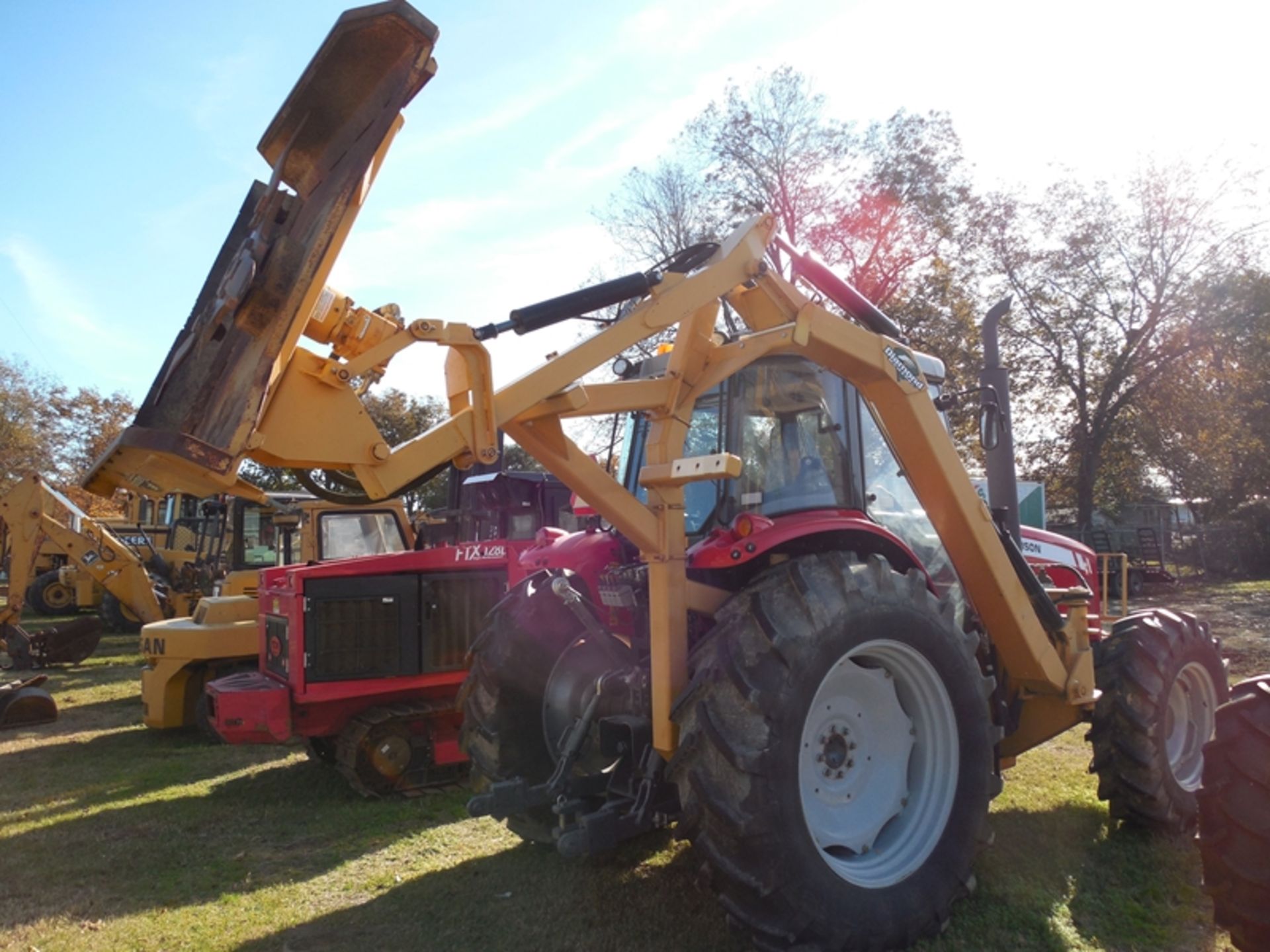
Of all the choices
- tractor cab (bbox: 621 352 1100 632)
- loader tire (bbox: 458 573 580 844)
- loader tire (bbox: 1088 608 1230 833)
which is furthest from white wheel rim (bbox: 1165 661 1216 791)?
loader tire (bbox: 458 573 580 844)

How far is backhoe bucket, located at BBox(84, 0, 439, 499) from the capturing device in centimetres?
282

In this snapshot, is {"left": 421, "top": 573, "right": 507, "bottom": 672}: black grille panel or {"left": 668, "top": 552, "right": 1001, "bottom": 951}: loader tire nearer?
{"left": 668, "top": 552, "right": 1001, "bottom": 951}: loader tire

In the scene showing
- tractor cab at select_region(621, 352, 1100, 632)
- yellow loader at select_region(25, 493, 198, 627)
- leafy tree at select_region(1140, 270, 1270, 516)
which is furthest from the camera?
leafy tree at select_region(1140, 270, 1270, 516)

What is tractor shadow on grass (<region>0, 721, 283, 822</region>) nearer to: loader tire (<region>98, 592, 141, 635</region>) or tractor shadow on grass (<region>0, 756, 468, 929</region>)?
tractor shadow on grass (<region>0, 756, 468, 929</region>)

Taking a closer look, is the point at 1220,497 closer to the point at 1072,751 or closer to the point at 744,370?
the point at 1072,751

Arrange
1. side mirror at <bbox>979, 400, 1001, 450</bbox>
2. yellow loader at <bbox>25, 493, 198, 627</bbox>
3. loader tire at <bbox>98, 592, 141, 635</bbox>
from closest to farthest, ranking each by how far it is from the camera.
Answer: side mirror at <bbox>979, 400, 1001, 450</bbox>
yellow loader at <bbox>25, 493, 198, 627</bbox>
loader tire at <bbox>98, 592, 141, 635</bbox>

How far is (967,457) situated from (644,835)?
1590 centimetres

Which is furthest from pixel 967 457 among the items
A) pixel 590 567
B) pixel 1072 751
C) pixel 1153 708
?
pixel 590 567

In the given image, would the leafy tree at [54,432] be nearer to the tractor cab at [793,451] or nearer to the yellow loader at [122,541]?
the yellow loader at [122,541]

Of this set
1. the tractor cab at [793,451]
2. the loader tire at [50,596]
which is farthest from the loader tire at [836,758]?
the loader tire at [50,596]

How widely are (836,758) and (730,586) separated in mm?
836

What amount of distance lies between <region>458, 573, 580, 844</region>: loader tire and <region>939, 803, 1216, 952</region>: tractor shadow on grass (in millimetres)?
1914

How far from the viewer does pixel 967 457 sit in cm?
1923

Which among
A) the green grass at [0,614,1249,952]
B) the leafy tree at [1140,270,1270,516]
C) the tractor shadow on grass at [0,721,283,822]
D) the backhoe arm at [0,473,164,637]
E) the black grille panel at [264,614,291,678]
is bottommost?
the tractor shadow on grass at [0,721,283,822]
